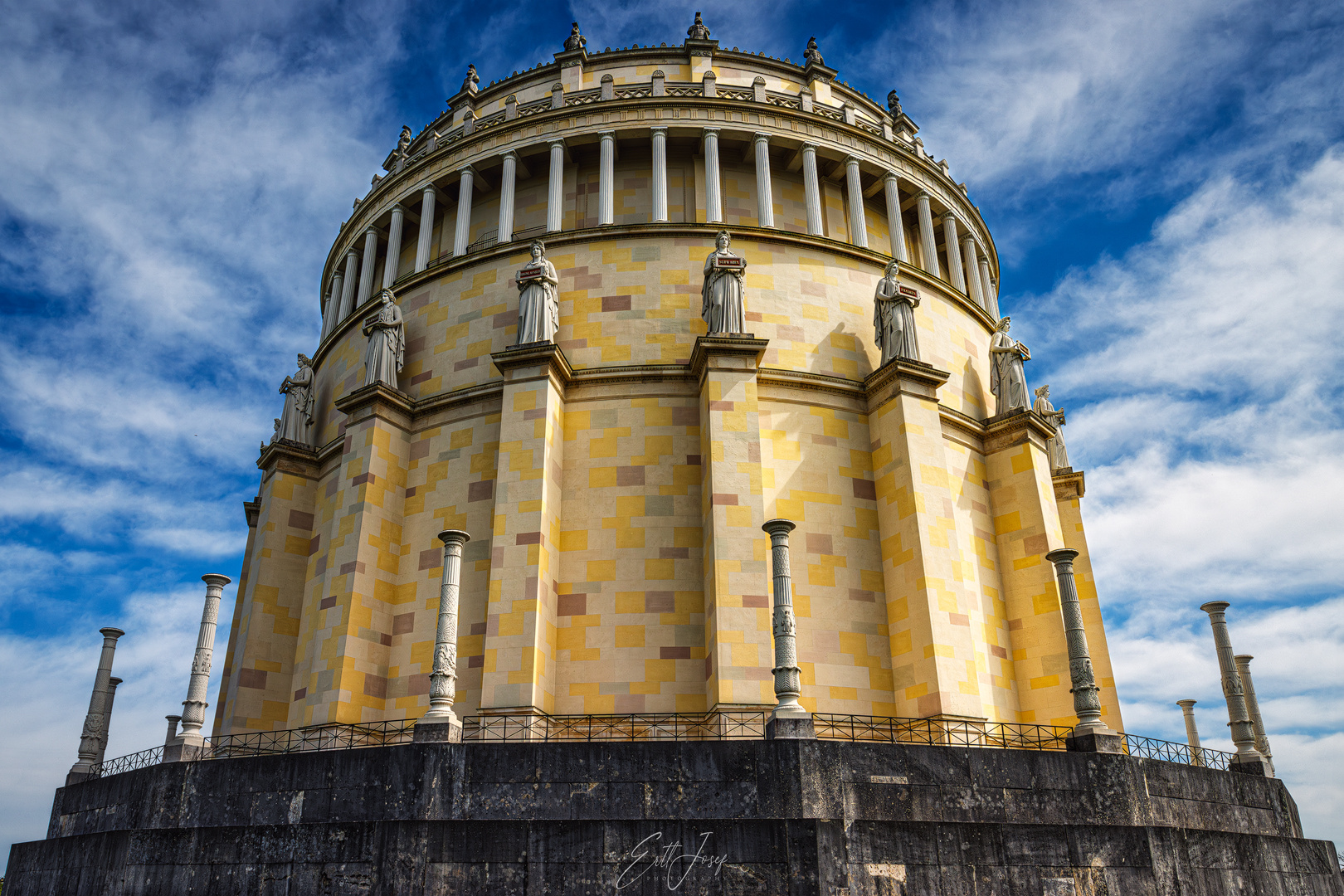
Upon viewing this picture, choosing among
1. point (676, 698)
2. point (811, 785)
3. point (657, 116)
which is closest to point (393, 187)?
point (657, 116)

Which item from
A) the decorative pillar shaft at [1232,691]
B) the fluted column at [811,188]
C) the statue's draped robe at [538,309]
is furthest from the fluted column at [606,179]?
the decorative pillar shaft at [1232,691]

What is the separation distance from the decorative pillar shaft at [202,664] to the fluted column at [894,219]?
2091 centimetres

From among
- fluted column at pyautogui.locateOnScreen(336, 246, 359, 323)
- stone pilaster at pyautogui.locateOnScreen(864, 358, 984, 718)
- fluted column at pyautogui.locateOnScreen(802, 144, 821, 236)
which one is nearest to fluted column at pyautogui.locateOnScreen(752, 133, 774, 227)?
fluted column at pyautogui.locateOnScreen(802, 144, 821, 236)

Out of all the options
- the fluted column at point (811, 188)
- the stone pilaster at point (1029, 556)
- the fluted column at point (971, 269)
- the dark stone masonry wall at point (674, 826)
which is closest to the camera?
the dark stone masonry wall at point (674, 826)

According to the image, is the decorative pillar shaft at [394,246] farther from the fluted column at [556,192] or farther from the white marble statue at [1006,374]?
the white marble statue at [1006,374]

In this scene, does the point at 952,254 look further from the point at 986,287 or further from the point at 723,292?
the point at 723,292

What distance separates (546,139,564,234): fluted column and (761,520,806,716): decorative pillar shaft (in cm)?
1372

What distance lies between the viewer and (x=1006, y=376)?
27406 mm

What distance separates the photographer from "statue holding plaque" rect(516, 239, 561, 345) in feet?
77.9

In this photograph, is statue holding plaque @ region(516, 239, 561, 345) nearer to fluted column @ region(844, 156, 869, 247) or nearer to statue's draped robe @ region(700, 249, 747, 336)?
statue's draped robe @ region(700, 249, 747, 336)

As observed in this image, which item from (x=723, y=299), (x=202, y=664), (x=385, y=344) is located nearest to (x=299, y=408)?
(x=385, y=344)

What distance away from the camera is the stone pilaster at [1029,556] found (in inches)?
906

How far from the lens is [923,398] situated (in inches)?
934

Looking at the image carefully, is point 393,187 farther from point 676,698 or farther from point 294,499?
point 676,698
